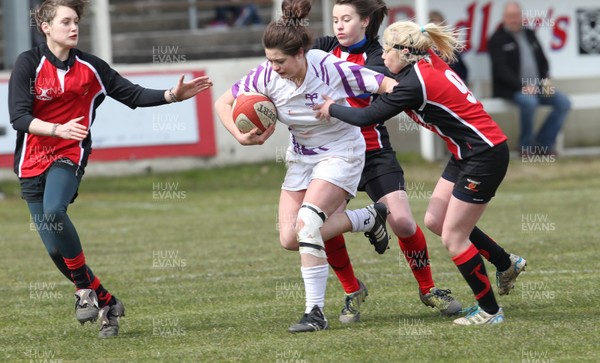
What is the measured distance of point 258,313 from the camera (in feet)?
22.9

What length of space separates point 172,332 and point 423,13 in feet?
37.5

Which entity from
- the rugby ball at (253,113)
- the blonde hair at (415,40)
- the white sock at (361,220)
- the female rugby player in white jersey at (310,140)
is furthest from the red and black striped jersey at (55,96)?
the blonde hair at (415,40)

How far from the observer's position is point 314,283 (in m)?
6.22

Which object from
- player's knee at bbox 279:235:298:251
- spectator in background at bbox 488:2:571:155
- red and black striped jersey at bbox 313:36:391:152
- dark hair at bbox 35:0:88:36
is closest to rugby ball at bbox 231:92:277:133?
player's knee at bbox 279:235:298:251

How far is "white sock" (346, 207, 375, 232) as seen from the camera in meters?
6.50

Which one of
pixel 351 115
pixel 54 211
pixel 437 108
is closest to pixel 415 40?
pixel 437 108

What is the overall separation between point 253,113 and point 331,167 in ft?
1.76

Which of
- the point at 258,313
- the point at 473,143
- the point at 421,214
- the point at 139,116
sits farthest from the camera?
the point at 139,116

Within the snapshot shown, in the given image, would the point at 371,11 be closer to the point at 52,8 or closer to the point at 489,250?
the point at 489,250

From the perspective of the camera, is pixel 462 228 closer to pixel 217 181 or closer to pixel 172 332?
pixel 172 332

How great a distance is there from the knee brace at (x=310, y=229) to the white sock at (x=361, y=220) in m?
0.33

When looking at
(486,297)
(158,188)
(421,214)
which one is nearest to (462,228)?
(486,297)

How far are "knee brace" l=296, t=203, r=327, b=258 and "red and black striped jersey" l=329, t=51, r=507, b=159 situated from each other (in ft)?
1.79

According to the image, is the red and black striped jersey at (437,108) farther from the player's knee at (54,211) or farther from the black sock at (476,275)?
the player's knee at (54,211)
